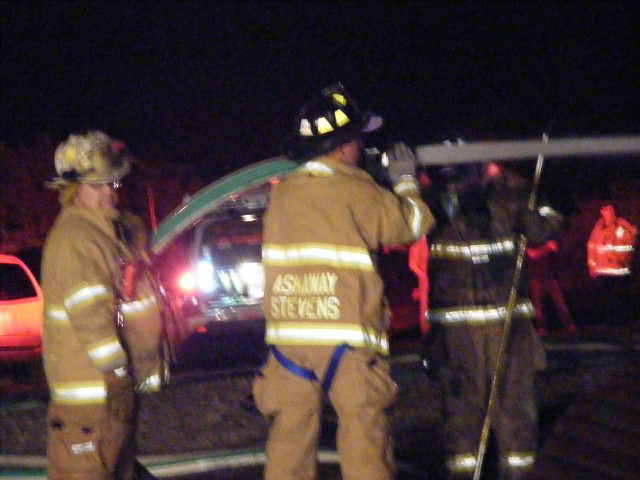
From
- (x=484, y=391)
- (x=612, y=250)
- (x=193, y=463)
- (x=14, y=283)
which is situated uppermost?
(x=484, y=391)

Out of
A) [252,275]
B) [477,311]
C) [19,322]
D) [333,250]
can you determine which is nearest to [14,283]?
[19,322]

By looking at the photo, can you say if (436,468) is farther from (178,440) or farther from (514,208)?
(178,440)

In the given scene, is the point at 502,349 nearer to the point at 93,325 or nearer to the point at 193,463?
the point at 93,325

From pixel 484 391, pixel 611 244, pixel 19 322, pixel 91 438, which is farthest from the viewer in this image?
pixel 611 244

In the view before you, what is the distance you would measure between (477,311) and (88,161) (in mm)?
2084

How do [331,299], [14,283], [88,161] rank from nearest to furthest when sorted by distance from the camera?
[331,299] → [88,161] → [14,283]

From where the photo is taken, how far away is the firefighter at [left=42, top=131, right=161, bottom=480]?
3531 mm

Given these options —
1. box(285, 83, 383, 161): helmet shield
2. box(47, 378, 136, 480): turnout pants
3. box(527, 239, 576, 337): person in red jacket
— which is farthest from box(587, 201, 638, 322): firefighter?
box(47, 378, 136, 480): turnout pants

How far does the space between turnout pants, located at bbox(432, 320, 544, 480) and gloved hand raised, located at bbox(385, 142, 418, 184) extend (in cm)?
123

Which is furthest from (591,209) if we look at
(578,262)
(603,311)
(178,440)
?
(178,440)

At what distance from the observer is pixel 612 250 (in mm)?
11469

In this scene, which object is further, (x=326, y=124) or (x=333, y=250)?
(x=326, y=124)

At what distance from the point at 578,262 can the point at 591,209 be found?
3.92 ft

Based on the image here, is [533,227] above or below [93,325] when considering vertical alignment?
above
